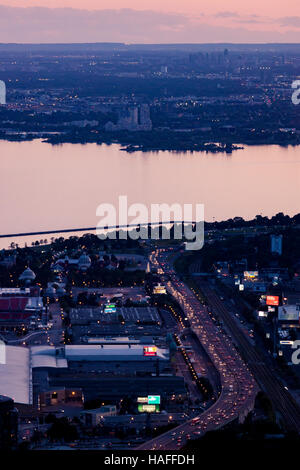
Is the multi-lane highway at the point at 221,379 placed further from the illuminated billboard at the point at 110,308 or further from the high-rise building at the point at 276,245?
the high-rise building at the point at 276,245

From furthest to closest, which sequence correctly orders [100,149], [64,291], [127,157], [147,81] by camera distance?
[147,81], [100,149], [127,157], [64,291]

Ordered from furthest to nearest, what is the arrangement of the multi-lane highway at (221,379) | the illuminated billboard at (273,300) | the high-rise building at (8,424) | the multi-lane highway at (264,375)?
the illuminated billboard at (273,300), the multi-lane highway at (264,375), the multi-lane highway at (221,379), the high-rise building at (8,424)

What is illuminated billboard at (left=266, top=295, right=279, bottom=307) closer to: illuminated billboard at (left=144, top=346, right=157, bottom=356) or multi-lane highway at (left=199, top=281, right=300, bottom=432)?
multi-lane highway at (left=199, top=281, right=300, bottom=432)

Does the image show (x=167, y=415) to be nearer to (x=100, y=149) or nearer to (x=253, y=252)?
(x=253, y=252)

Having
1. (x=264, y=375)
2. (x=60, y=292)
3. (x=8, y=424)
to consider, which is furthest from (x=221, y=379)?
(x=60, y=292)

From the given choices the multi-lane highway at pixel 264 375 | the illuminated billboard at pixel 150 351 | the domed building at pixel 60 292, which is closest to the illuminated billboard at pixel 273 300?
the multi-lane highway at pixel 264 375

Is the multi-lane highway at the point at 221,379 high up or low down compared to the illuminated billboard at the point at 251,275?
up

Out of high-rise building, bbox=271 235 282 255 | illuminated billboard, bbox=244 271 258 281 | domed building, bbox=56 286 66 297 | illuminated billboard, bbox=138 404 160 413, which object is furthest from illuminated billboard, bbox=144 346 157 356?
high-rise building, bbox=271 235 282 255
